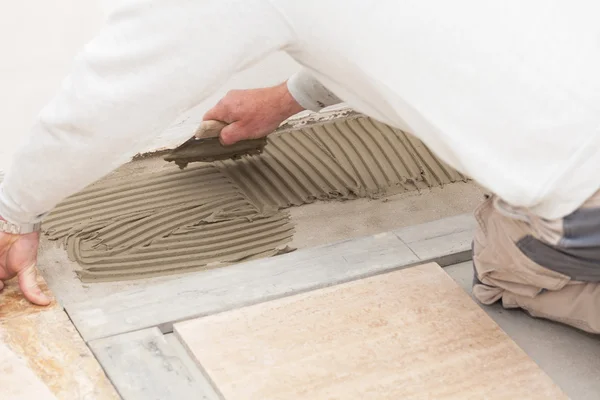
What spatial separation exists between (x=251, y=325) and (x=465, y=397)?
0.47m

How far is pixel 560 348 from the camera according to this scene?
1.91m

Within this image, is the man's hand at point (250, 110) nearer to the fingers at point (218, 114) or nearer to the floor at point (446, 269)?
the fingers at point (218, 114)

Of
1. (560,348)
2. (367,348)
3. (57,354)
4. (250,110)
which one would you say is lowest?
(560,348)

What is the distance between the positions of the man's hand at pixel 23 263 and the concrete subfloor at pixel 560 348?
1.00m

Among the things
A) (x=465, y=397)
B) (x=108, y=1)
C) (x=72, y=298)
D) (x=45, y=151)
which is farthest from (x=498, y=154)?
(x=108, y=1)

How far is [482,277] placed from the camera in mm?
1970

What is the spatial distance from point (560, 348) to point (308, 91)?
920 mm

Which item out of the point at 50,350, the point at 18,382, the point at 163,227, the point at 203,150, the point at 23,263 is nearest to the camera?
the point at 18,382

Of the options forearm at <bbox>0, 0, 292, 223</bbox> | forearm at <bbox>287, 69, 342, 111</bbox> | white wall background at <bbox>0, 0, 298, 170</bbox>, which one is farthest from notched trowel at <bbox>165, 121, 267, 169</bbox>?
forearm at <bbox>0, 0, 292, 223</bbox>

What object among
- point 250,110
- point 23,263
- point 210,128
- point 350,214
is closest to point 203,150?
point 210,128

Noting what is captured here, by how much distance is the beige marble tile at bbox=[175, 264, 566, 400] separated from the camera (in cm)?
173

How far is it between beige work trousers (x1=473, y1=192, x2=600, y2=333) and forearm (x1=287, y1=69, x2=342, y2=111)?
639mm

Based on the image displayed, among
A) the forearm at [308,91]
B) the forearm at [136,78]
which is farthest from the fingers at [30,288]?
the forearm at [308,91]

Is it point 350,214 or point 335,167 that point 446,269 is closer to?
point 350,214
